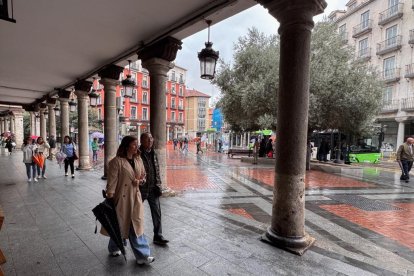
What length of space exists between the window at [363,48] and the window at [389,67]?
2.42 meters

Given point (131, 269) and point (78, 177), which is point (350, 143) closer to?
point (78, 177)

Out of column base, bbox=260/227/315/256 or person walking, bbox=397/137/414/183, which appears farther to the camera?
person walking, bbox=397/137/414/183

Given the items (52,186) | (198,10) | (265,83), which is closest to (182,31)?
(198,10)

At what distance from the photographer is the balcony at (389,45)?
79.8ft

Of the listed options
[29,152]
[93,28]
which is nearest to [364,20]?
[93,28]

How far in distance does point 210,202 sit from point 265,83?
741cm

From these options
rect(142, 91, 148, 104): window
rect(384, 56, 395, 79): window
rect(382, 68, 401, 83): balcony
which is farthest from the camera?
rect(142, 91, 148, 104): window

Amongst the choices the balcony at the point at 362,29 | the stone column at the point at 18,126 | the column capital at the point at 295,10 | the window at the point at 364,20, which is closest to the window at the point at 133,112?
the stone column at the point at 18,126

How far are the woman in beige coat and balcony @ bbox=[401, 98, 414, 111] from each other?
28263mm

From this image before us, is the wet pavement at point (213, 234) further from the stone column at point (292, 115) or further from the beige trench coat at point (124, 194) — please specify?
the beige trench coat at point (124, 194)

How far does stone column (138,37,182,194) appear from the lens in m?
5.69

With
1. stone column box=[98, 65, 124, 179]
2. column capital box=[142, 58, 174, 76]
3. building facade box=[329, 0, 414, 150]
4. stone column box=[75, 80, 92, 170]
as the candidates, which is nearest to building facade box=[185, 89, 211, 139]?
building facade box=[329, 0, 414, 150]

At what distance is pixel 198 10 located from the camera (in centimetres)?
449

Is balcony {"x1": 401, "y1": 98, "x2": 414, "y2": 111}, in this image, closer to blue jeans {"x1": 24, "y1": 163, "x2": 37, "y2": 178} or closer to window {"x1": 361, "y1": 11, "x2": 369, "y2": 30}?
window {"x1": 361, "y1": 11, "x2": 369, "y2": 30}
